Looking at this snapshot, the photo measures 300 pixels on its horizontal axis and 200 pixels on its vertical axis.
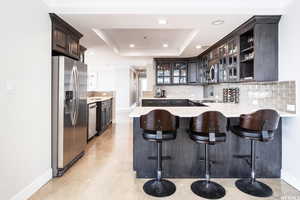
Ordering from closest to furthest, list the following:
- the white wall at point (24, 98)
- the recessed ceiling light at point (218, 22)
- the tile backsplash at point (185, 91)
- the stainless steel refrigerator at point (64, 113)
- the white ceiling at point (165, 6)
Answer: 1. the white wall at point (24, 98)
2. the white ceiling at point (165, 6)
3. the stainless steel refrigerator at point (64, 113)
4. the recessed ceiling light at point (218, 22)
5. the tile backsplash at point (185, 91)

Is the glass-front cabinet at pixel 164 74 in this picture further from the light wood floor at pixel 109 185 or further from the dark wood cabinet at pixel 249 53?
the light wood floor at pixel 109 185

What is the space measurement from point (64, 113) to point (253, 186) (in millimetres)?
2745

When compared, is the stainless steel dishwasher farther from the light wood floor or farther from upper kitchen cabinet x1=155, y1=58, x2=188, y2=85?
upper kitchen cabinet x1=155, y1=58, x2=188, y2=85

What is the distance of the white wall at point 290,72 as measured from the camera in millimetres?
2350

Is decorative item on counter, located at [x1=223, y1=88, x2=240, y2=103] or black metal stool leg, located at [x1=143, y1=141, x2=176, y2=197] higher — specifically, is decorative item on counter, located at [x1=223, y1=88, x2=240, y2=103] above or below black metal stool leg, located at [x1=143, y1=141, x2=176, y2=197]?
above

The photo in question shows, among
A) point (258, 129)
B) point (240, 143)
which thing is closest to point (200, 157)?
point (240, 143)

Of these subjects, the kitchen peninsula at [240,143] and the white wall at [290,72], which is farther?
the kitchen peninsula at [240,143]

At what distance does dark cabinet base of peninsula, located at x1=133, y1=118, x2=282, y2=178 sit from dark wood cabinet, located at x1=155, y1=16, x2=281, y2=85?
2.96 ft

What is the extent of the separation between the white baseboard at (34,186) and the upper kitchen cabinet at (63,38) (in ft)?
5.83

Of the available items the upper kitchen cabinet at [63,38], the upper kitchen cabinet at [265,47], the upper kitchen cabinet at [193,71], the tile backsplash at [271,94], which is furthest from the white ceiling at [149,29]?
the tile backsplash at [271,94]

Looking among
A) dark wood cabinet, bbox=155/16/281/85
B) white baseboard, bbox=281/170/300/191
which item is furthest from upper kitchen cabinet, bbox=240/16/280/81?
white baseboard, bbox=281/170/300/191

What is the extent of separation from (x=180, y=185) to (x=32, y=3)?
293 cm

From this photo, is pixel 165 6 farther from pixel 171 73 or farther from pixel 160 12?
pixel 171 73

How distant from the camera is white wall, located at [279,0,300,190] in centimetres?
235
